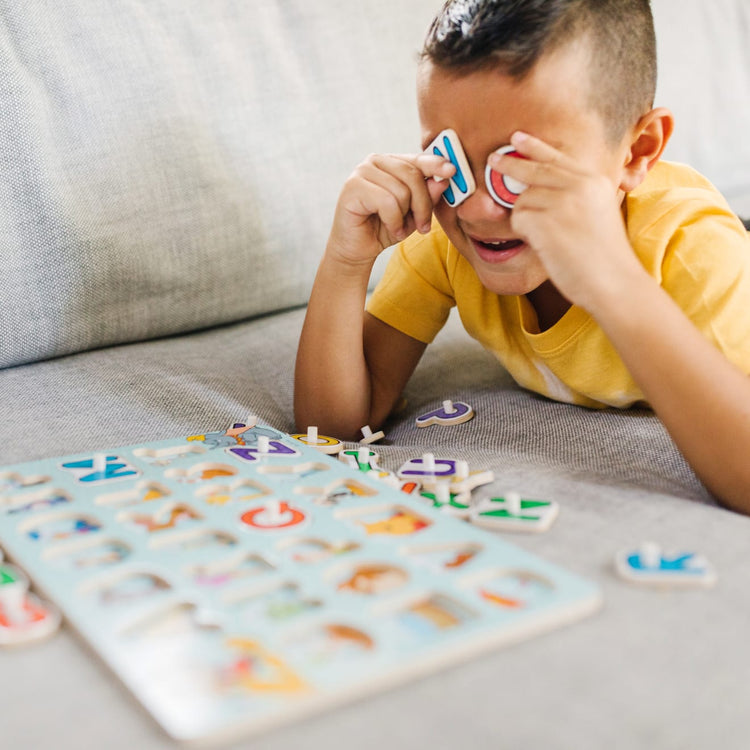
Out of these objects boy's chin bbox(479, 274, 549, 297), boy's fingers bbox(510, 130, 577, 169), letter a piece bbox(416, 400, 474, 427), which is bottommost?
letter a piece bbox(416, 400, 474, 427)

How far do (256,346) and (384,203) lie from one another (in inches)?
10.6

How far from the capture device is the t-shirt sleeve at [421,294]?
3.22 ft

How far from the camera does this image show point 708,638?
428mm

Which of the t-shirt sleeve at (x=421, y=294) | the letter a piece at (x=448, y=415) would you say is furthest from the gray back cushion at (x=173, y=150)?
the letter a piece at (x=448, y=415)

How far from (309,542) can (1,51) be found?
65cm

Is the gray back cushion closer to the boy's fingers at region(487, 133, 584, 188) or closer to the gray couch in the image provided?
the gray couch

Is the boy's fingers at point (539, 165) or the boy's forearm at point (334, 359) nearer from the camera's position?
the boy's fingers at point (539, 165)

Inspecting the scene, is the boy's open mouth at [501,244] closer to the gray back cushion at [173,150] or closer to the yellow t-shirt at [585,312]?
the yellow t-shirt at [585,312]

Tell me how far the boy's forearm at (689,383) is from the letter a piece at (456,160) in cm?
15

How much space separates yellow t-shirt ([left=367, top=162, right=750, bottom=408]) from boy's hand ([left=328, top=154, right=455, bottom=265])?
104 millimetres

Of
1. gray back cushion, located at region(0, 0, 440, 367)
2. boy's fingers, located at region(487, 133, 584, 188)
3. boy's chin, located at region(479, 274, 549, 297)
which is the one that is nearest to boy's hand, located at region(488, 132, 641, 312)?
boy's fingers, located at region(487, 133, 584, 188)

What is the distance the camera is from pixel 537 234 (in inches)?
27.7

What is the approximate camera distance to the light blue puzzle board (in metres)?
0.39

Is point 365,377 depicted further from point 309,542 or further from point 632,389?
point 309,542
